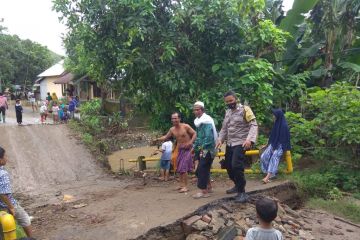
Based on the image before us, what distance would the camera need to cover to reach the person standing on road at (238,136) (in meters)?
5.73

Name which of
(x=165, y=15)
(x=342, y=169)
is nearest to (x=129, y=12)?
(x=165, y=15)

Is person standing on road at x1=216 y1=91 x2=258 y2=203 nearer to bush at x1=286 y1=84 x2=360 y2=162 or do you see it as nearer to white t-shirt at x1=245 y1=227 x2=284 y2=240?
white t-shirt at x1=245 y1=227 x2=284 y2=240

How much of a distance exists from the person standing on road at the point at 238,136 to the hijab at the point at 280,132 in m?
1.51

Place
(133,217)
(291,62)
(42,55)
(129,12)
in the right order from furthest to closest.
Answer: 1. (42,55)
2. (291,62)
3. (129,12)
4. (133,217)

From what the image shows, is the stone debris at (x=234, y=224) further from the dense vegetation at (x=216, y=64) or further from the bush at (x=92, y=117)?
the bush at (x=92, y=117)

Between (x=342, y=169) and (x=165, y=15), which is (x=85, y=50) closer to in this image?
(x=165, y=15)

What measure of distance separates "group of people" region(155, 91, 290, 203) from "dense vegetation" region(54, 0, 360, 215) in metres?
0.91

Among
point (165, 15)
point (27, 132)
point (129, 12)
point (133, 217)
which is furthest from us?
point (27, 132)

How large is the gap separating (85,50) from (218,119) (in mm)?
3334

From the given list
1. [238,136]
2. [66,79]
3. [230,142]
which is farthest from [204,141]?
[66,79]

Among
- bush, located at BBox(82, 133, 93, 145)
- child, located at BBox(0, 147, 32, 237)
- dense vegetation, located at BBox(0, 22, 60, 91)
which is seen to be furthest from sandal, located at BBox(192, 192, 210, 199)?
dense vegetation, located at BBox(0, 22, 60, 91)

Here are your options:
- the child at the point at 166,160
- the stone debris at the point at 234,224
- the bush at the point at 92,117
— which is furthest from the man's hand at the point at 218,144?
the bush at the point at 92,117

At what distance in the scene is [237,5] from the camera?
8.07m

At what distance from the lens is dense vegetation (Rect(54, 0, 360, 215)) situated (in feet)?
25.5
